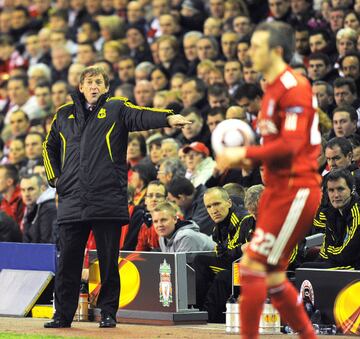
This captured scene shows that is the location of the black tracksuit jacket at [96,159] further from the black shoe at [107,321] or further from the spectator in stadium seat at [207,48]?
the spectator in stadium seat at [207,48]

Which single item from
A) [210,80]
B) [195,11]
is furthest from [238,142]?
[195,11]

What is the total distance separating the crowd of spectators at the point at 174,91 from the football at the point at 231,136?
3.34 m

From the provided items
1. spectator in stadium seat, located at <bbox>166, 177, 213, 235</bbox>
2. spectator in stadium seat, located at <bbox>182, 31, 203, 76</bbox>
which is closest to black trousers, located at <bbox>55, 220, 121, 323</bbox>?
spectator in stadium seat, located at <bbox>166, 177, 213, 235</bbox>

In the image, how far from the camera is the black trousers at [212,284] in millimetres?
10852

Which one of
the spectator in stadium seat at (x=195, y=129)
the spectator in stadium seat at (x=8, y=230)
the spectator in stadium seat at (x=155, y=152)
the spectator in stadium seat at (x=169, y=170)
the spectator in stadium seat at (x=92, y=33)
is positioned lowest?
the spectator in stadium seat at (x=8, y=230)

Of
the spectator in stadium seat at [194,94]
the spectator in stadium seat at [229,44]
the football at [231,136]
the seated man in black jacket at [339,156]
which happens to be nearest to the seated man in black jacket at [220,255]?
the seated man in black jacket at [339,156]

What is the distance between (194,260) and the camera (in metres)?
11.2

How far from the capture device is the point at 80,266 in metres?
10.1

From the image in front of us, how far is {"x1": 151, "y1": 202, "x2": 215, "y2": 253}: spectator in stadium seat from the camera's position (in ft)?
37.7

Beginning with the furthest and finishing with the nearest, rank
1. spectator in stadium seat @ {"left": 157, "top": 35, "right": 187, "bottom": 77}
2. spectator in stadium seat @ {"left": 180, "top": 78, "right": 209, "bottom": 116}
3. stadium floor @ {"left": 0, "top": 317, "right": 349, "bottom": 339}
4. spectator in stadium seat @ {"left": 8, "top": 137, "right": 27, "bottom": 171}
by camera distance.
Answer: spectator in stadium seat @ {"left": 157, "top": 35, "right": 187, "bottom": 77} → spectator in stadium seat @ {"left": 8, "top": 137, "right": 27, "bottom": 171} → spectator in stadium seat @ {"left": 180, "top": 78, "right": 209, "bottom": 116} → stadium floor @ {"left": 0, "top": 317, "right": 349, "bottom": 339}

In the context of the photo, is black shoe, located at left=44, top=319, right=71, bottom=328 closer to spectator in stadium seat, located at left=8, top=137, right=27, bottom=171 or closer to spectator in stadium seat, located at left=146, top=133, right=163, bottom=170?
spectator in stadium seat, located at left=146, top=133, right=163, bottom=170

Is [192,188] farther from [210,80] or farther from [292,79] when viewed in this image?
[292,79]

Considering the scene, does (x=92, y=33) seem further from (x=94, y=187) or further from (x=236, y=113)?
(x=94, y=187)

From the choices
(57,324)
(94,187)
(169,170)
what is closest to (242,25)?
(169,170)
